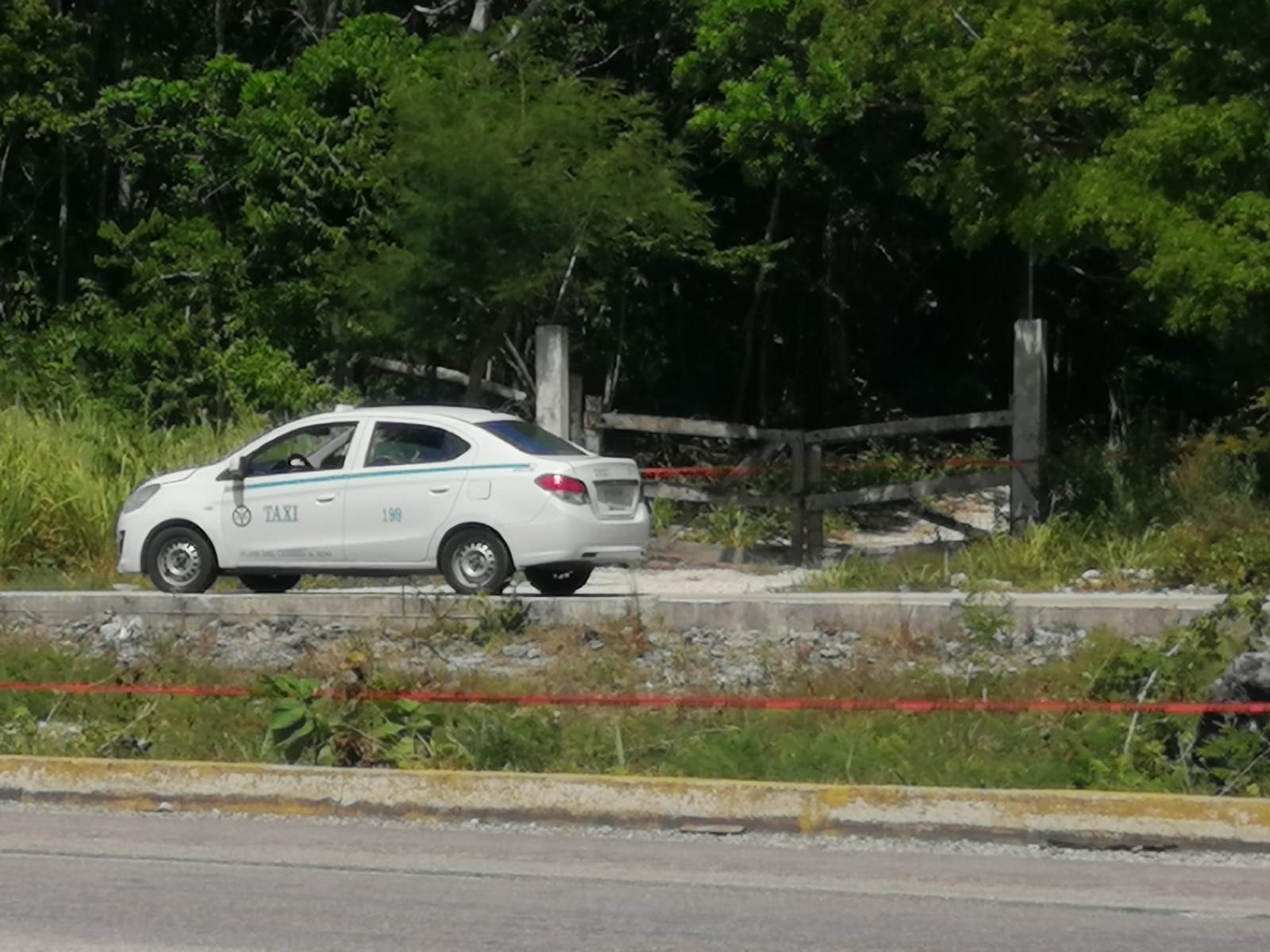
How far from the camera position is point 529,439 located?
57.9 feet

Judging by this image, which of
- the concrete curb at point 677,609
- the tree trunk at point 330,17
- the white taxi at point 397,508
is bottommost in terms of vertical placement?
the concrete curb at point 677,609

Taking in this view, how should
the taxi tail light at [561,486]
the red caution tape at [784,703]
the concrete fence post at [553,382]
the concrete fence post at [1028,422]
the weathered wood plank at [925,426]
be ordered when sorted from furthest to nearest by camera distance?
1. the weathered wood plank at [925,426]
2. the concrete fence post at [553,382]
3. the concrete fence post at [1028,422]
4. the taxi tail light at [561,486]
5. the red caution tape at [784,703]

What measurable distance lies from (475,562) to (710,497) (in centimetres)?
578

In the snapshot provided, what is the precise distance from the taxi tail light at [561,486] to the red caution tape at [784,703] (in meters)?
3.48

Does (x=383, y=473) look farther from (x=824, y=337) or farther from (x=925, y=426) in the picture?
(x=824, y=337)

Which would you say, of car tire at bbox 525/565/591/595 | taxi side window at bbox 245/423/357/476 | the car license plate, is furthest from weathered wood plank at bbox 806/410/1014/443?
taxi side window at bbox 245/423/357/476

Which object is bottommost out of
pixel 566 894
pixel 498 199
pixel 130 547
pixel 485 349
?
pixel 566 894

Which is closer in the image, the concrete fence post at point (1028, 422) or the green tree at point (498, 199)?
the concrete fence post at point (1028, 422)

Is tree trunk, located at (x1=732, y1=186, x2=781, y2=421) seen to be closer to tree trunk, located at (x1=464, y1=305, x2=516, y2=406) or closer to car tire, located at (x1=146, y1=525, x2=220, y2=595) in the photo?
tree trunk, located at (x1=464, y1=305, x2=516, y2=406)

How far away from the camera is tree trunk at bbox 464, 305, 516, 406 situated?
972 inches

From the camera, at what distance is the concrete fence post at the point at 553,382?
71.4 feet

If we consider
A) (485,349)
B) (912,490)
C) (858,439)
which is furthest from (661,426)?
(485,349)

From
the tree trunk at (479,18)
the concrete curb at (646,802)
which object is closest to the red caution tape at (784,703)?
the concrete curb at (646,802)

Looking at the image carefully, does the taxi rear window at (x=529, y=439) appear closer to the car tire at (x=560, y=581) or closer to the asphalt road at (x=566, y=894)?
the car tire at (x=560, y=581)
